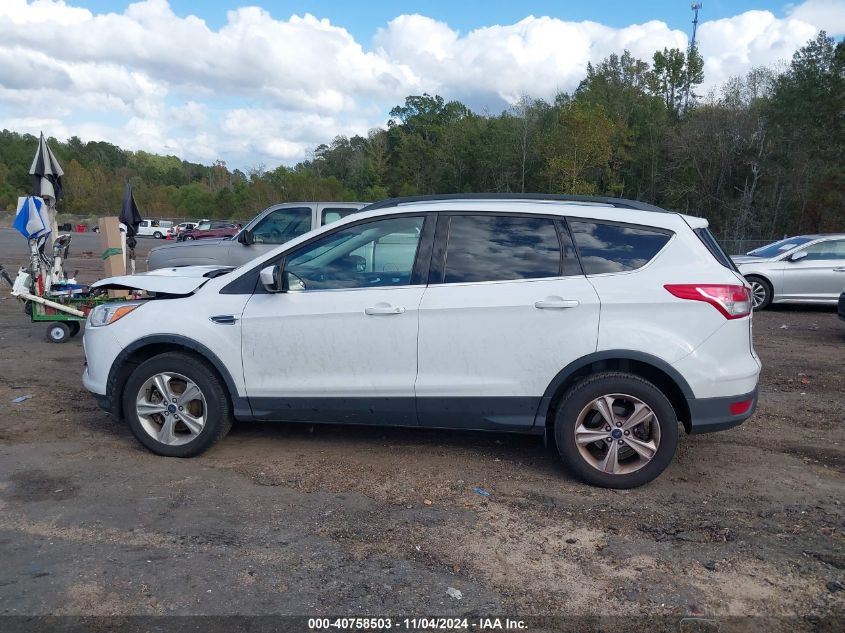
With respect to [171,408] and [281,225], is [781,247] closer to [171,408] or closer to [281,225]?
[281,225]

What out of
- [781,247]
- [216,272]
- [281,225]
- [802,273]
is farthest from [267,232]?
[781,247]

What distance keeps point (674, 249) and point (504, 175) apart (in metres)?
52.7

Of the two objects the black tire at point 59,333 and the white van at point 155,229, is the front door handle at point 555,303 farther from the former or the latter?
the white van at point 155,229

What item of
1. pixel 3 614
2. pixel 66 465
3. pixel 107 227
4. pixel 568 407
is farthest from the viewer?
pixel 107 227

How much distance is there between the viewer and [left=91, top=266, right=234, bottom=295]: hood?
536cm

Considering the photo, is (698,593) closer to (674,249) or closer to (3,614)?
(674,249)

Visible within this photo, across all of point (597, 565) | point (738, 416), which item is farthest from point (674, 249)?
point (597, 565)

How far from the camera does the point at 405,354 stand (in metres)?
4.81

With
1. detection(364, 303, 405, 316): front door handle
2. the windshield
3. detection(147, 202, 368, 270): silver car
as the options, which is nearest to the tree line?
the windshield

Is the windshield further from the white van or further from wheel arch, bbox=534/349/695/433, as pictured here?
the white van

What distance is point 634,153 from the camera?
50.1 metres

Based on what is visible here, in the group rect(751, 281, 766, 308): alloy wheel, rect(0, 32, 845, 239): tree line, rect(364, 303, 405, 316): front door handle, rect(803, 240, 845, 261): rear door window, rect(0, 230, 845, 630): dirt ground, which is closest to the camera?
rect(0, 230, 845, 630): dirt ground

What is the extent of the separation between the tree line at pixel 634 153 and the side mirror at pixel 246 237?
30.8 m

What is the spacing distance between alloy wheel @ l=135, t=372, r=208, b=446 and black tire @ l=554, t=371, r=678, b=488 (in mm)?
2548
